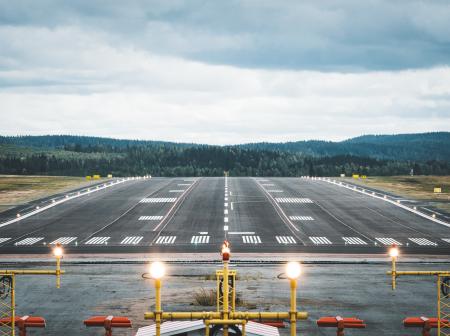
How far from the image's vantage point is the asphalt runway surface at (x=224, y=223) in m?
49.2

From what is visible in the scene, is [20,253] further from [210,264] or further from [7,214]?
[7,214]

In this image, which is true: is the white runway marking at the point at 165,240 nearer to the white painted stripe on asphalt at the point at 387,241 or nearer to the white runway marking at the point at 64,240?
the white runway marking at the point at 64,240

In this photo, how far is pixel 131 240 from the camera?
5144cm

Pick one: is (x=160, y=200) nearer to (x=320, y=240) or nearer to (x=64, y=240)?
(x=64, y=240)

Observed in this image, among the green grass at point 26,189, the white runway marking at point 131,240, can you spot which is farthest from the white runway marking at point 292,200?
the green grass at point 26,189

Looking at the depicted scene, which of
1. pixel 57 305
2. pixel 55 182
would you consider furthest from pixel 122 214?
pixel 55 182

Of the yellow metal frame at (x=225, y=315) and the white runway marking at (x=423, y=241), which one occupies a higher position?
the yellow metal frame at (x=225, y=315)

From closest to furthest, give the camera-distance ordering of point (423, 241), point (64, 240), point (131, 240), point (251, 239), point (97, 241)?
point (97, 241)
point (131, 240)
point (423, 241)
point (64, 240)
point (251, 239)

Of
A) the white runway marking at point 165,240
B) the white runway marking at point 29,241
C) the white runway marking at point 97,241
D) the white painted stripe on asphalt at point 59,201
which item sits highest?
the white painted stripe on asphalt at point 59,201

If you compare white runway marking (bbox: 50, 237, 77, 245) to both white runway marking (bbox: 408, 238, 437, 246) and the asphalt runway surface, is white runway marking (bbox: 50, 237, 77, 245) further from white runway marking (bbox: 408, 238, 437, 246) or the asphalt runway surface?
white runway marking (bbox: 408, 238, 437, 246)

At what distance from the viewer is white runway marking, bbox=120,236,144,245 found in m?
50.0

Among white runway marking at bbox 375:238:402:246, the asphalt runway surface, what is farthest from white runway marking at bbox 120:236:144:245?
white runway marking at bbox 375:238:402:246

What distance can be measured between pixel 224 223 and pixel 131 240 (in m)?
13.2

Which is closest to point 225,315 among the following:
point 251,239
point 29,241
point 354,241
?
point 251,239
